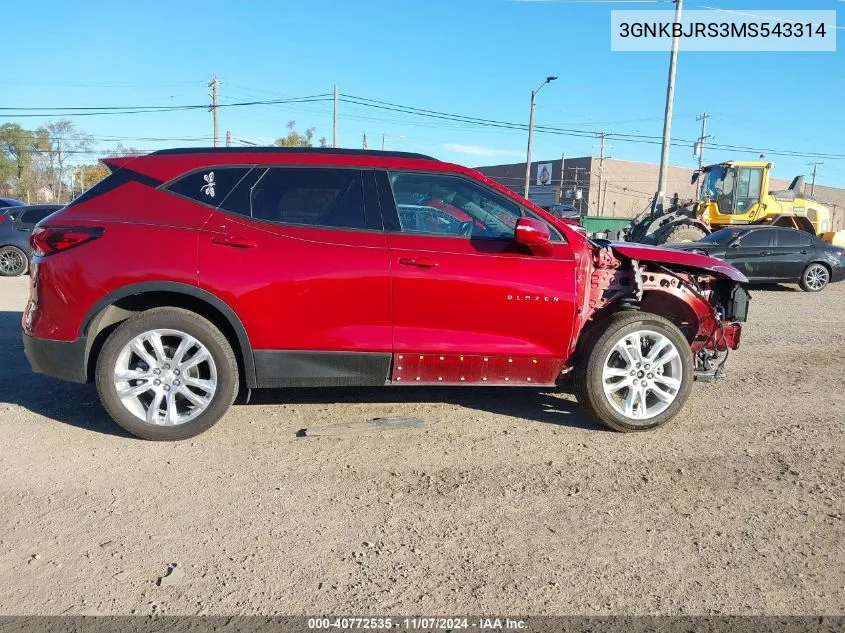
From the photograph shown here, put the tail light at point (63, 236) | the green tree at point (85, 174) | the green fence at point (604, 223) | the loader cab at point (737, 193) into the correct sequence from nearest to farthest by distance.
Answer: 1. the tail light at point (63, 236)
2. the loader cab at point (737, 193)
3. the green fence at point (604, 223)
4. the green tree at point (85, 174)

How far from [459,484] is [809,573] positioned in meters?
1.69

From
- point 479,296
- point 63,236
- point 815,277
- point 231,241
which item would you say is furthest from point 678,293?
point 815,277

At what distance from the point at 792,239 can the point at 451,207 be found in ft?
39.1

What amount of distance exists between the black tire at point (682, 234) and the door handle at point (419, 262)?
42.4 feet

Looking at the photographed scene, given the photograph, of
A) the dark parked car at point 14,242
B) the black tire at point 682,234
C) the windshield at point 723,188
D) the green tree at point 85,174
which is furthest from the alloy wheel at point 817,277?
the green tree at point 85,174

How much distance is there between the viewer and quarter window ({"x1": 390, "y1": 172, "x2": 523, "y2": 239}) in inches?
164

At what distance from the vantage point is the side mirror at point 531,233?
4.00m

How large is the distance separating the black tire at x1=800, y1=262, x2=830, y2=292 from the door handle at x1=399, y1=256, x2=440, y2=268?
40.3 ft

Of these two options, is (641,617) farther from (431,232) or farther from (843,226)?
(843,226)

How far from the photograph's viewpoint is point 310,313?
13.2 ft

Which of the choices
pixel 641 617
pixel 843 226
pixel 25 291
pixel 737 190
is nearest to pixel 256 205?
pixel 641 617

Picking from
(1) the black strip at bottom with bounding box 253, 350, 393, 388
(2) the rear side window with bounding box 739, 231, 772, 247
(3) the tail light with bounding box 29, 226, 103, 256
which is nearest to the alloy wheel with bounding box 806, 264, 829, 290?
(2) the rear side window with bounding box 739, 231, 772, 247

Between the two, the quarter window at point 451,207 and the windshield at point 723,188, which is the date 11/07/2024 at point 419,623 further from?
the windshield at point 723,188

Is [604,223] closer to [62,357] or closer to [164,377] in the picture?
[164,377]
